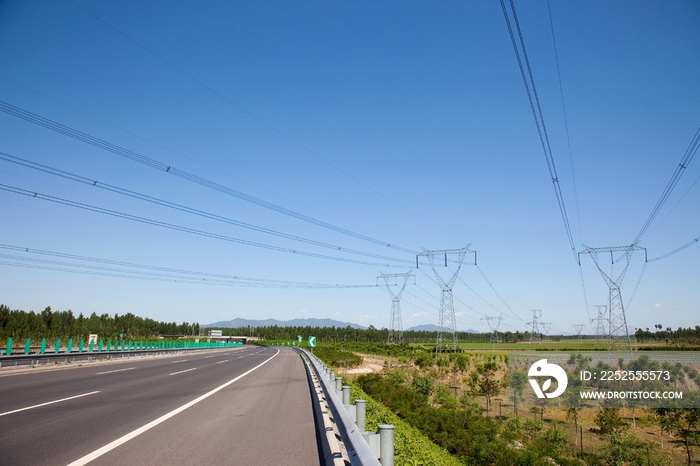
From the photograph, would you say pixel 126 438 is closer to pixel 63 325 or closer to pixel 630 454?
pixel 630 454

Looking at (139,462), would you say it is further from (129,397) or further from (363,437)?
(129,397)

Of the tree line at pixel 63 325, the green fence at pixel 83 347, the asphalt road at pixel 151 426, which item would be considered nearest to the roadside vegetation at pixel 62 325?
the tree line at pixel 63 325

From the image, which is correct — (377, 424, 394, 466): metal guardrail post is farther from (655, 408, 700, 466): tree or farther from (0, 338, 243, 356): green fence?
(0, 338, 243, 356): green fence

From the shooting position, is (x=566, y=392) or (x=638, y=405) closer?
(x=638, y=405)

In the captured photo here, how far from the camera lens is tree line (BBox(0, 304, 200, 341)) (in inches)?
3494

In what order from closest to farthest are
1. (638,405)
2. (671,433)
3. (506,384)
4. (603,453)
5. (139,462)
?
(139,462), (603,453), (671,433), (638,405), (506,384)

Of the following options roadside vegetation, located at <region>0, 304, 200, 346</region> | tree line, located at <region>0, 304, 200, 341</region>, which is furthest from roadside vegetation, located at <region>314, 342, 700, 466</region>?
tree line, located at <region>0, 304, 200, 341</region>

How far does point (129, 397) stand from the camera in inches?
546

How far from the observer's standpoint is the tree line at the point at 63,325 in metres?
88.7

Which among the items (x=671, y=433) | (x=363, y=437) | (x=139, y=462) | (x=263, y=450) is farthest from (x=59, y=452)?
(x=671, y=433)

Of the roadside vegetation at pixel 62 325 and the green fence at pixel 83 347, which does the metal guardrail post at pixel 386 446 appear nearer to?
the green fence at pixel 83 347

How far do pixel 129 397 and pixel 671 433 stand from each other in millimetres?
36793

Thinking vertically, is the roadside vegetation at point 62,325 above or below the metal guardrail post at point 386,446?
below

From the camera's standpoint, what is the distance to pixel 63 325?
121m
